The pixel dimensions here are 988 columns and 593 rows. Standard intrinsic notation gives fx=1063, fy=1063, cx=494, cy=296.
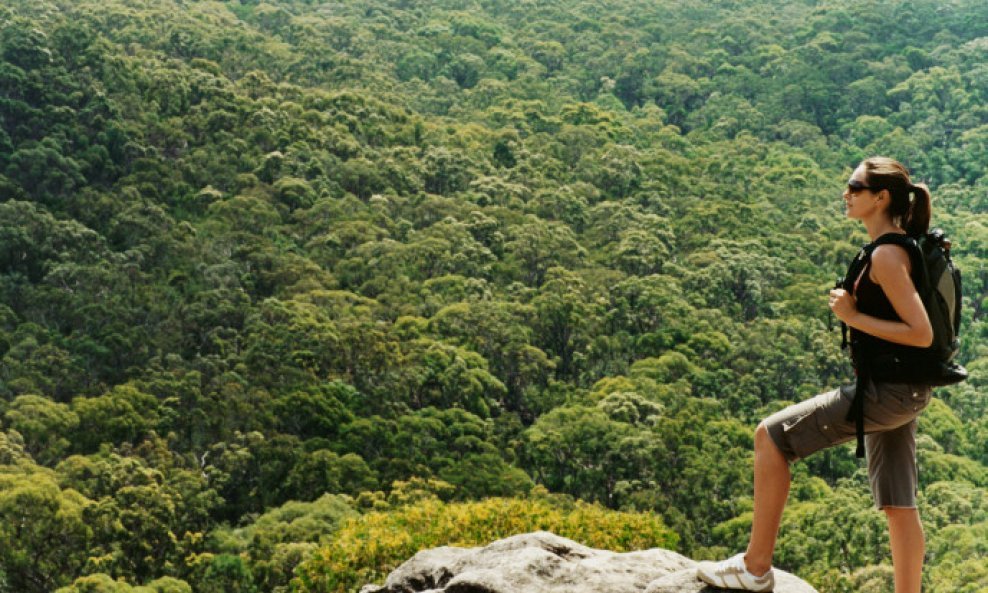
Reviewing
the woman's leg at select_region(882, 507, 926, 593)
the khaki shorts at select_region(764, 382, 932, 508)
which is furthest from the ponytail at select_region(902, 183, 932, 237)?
the woman's leg at select_region(882, 507, 926, 593)

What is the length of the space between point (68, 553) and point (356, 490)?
8586 mm

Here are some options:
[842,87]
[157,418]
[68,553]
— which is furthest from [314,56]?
[68,553]

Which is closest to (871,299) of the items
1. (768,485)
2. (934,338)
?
(934,338)

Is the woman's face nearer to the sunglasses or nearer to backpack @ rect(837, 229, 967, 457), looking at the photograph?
the sunglasses

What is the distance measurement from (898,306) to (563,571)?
252cm

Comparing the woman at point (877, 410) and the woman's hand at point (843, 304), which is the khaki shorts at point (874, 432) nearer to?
the woman at point (877, 410)

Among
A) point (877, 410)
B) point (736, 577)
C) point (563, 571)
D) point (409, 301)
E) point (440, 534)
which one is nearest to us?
point (877, 410)

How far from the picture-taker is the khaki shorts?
4.64 meters

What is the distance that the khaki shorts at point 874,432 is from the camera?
4.64m

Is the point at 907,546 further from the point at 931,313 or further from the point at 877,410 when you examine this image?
the point at 931,313

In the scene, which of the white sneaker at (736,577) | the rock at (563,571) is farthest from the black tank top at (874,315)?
the rock at (563,571)

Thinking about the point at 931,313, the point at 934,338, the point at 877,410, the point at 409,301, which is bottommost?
the point at 409,301

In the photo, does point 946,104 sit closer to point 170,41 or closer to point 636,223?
point 636,223

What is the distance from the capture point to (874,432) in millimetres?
4844
